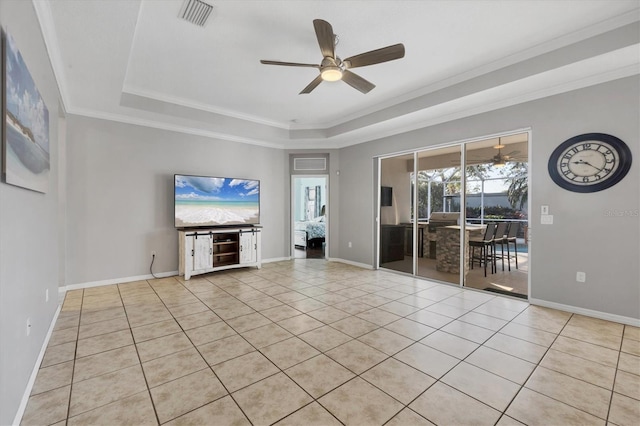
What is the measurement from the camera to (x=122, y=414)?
5.77ft

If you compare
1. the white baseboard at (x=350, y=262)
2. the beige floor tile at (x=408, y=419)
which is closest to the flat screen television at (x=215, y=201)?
the white baseboard at (x=350, y=262)

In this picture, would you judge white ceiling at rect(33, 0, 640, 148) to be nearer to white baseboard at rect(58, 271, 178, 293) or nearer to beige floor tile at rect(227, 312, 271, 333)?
white baseboard at rect(58, 271, 178, 293)

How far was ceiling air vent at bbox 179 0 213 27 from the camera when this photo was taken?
8.16 feet

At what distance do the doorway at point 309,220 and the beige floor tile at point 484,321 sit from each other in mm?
3896

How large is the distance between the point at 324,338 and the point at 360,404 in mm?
946

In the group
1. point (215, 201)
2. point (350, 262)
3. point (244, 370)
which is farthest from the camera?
point (350, 262)

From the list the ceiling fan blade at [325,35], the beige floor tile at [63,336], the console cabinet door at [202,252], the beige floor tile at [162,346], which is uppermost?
the ceiling fan blade at [325,35]

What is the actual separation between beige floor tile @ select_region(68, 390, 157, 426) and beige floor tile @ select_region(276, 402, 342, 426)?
80 centimetres

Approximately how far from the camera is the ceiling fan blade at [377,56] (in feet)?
8.54

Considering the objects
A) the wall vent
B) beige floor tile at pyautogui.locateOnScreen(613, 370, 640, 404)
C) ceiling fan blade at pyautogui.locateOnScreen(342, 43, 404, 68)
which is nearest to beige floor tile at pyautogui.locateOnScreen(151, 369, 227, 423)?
beige floor tile at pyautogui.locateOnScreen(613, 370, 640, 404)

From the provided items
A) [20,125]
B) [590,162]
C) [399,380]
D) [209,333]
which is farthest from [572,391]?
[20,125]

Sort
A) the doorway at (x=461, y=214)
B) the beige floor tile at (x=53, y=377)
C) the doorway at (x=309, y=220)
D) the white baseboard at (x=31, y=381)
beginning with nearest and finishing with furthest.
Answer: the white baseboard at (x=31, y=381), the beige floor tile at (x=53, y=377), the doorway at (x=461, y=214), the doorway at (x=309, y=220)

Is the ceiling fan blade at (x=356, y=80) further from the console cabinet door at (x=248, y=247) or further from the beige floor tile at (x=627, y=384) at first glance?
the console cabinet door at (x=248, y=247)

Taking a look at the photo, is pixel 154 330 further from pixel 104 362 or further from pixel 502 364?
pixel 502 364
